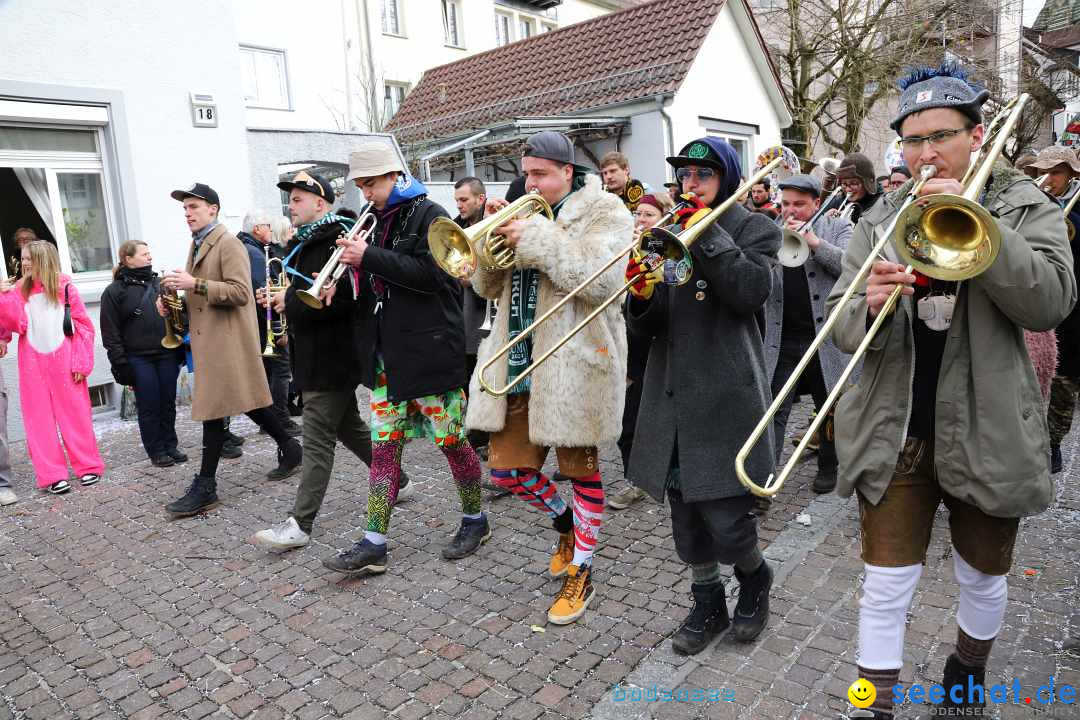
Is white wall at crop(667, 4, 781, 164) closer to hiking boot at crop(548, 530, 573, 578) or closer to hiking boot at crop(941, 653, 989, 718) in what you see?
hiking boot at crop(548, 530, 573, 578)

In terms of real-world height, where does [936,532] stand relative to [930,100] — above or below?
below

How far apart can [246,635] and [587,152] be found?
12666 mm

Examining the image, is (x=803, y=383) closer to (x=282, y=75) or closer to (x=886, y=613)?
(x=886, y=613)

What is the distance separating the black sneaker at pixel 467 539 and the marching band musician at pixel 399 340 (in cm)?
1

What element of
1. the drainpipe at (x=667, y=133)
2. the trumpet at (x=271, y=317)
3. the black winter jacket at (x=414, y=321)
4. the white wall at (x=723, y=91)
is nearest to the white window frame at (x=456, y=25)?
the white wall at (x=723, y=91)

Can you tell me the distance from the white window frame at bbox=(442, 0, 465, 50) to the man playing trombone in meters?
18.3

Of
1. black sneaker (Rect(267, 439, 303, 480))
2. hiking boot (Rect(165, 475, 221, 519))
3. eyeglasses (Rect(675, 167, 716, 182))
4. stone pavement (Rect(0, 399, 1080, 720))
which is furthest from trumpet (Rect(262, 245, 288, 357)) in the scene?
eyeglasses (Rect(675, 167, 716, 182))

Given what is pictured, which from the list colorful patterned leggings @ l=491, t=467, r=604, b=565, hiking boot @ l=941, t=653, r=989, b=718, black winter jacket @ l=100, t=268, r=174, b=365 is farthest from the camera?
black winter jacket @ l=100, t=268, r=174, b=365

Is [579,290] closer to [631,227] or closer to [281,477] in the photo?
[631,227]

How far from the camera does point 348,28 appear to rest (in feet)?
57.3

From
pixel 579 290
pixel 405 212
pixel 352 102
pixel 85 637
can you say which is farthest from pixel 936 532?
pixel 352 102

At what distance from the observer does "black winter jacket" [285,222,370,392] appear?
4430 millimetres

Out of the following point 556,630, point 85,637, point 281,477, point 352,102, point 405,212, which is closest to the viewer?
point 556,630

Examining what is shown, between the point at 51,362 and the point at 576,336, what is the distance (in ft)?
15.9
